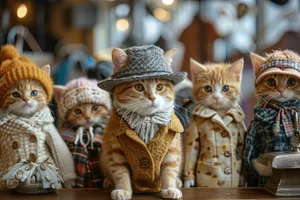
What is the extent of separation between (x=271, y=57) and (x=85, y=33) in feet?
12.2

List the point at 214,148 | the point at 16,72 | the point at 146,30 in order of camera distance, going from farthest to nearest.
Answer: the point at 146,30, the point at 214,148, the point at 16,72

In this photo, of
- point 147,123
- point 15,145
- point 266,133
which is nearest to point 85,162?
point 15,145

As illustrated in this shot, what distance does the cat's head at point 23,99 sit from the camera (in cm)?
138

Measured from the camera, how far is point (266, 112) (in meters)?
1.43

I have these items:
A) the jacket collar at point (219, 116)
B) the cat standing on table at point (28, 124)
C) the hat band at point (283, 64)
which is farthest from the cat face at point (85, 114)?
the hat band at point (283, 64)

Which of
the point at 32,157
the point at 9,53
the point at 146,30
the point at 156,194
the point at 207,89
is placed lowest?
the point at 156,194

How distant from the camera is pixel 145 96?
126 cm

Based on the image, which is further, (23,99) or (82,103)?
(82,103)

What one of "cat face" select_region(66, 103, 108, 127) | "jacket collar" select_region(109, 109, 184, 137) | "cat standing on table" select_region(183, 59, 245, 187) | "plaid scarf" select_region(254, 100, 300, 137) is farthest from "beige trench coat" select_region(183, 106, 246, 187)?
"cat face" select_region(66, 103, 108, 127)

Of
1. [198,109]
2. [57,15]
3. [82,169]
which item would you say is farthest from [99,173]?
[57,15]

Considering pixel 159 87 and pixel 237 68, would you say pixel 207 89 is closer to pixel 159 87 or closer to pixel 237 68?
pixel 237 68

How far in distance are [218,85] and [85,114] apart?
45 cm

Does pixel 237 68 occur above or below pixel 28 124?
above

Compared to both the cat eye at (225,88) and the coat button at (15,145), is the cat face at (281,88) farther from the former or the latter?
the coat button at (15,145)
